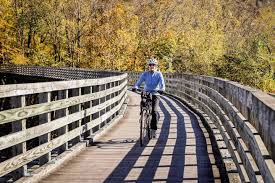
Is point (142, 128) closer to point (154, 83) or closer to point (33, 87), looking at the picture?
point (154, 83)

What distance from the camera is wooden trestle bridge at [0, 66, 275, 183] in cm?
561

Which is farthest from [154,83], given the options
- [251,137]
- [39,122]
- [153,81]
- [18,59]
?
[18,59]

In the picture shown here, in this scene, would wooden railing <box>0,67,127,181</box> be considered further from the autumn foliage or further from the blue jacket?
the autumn foliage

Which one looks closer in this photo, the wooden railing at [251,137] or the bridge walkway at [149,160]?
the wooden railing at [251,137]

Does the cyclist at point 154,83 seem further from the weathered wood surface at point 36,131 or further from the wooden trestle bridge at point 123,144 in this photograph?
the weathered wood surface at point 36,131

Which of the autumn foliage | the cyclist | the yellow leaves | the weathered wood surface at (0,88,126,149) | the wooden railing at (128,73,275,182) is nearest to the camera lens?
the wooden railing at (128,73,275,182)

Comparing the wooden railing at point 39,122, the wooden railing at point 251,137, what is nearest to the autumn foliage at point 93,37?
Answer: the wooden railing at point 39,122

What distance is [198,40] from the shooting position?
55781 millimetres

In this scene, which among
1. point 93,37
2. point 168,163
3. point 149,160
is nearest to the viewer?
point 168,163

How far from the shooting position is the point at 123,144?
36.4 feet

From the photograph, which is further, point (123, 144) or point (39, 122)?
point (123, 144)

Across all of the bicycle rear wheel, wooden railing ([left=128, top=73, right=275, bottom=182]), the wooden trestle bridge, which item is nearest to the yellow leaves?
the wooden trestle bridge

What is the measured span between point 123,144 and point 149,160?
6.80 feet

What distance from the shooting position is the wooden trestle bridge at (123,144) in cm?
561
